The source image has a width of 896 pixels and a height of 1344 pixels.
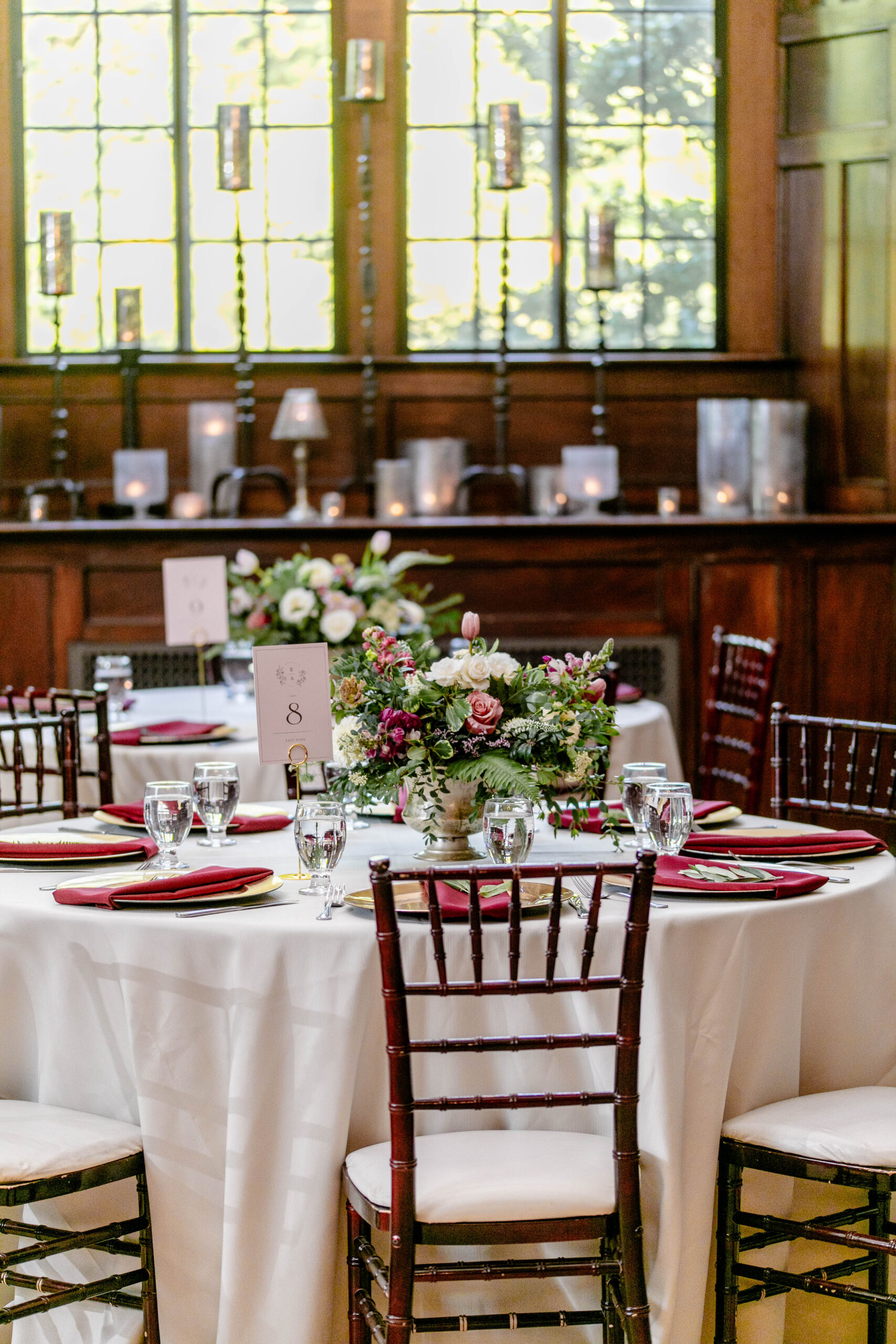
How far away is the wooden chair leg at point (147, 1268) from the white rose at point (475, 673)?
806mm

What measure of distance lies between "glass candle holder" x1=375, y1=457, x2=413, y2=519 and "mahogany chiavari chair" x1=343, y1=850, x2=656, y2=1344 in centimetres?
469

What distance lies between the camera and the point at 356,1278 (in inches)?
78.5

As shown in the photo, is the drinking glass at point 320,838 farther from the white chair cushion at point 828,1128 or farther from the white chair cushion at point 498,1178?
the white chair cushion at point 828,1128

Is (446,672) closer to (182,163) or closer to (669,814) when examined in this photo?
(669,814)

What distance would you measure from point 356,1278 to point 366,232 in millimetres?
5286

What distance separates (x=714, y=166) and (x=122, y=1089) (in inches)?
226


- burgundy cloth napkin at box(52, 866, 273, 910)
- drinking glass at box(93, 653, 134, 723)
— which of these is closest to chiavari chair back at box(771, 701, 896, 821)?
burgundy cloth napkin at box(52, 866, 273, 910)

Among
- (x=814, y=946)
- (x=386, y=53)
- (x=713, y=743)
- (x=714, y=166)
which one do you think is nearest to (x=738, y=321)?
(x=714, y=166)

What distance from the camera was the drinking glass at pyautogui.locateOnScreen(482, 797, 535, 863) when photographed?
→ 218 cm

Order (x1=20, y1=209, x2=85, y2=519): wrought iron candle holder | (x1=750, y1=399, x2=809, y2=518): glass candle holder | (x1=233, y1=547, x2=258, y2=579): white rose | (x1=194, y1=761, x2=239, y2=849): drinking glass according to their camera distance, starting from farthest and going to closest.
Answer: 1. (x1=750, y1=399, x2=809, y2=518): glass candle holder
2. (x1=20, y1=209, x2=85, y2=519): wrought iron candle holder
3. (x1=233, y1=547, x2=258, y2=579): white rose
4. (x1=194, y1=761, x2=239, y2=849): drinking glass

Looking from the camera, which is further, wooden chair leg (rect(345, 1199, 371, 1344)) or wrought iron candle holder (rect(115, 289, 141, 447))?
wrought iron candle holder (rect(115, 289, 141, 447))

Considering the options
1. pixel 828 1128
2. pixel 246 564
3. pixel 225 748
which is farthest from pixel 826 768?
pixel 246 564

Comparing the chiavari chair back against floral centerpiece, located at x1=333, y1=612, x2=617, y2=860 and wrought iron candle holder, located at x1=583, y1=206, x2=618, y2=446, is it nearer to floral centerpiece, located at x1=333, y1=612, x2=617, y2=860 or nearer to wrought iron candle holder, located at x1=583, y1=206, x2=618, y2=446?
floral centerpiece, located at x1=333, y1=612, x2=617, y2=860

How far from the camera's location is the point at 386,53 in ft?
22.0
